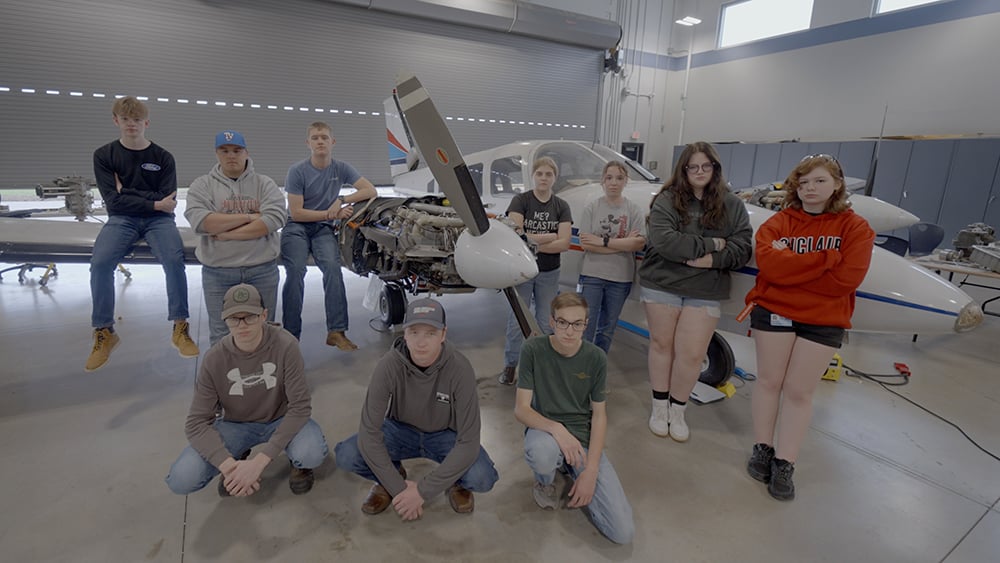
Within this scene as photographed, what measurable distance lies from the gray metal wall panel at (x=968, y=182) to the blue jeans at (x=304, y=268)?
35.2 ft

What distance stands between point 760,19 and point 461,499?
47.5 feet

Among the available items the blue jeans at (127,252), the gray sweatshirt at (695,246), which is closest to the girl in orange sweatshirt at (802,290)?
the gray sweatshirt at (695,246)

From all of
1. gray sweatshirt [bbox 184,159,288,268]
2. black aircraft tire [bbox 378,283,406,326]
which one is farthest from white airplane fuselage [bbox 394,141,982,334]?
gray sweatshirt [bbox 184,159,288,268]

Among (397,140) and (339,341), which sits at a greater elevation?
(397,140)

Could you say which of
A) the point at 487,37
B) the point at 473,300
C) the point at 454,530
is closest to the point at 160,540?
the point at 454,530

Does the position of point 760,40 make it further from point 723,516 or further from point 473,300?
point 723,516

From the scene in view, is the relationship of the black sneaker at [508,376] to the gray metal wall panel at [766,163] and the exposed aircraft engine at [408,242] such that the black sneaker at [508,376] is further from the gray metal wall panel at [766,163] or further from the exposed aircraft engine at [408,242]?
the gray metal wall panel at [766,163]

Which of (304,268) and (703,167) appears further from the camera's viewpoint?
(304,268)

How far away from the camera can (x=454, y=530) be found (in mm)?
2061

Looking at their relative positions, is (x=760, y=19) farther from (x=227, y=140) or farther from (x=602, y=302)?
(x=227, y=140)

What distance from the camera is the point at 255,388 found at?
2.15 meters

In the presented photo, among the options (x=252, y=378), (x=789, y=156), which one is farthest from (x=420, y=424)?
(x=789, y=156)

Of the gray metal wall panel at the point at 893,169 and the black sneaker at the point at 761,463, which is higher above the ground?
the gray metal wall panel at the point at 893,169

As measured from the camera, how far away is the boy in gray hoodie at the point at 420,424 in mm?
1949
